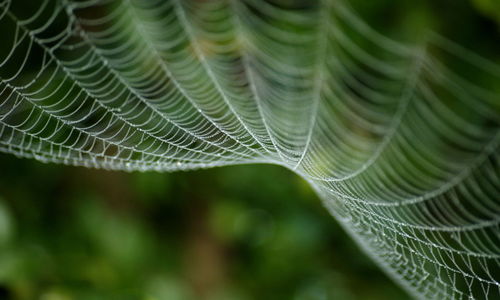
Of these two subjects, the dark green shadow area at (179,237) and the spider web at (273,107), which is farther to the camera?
the dark green shadow area at (179,237)

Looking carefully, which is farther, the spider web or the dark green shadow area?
the dark green shadow area

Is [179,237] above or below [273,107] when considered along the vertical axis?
below

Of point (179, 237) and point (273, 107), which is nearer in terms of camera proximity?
point (273, 107)
